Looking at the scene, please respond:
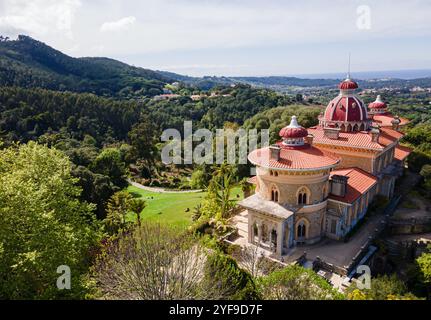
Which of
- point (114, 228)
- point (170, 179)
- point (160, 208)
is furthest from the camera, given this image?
point (170, 179)

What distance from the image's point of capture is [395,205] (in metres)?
36.5

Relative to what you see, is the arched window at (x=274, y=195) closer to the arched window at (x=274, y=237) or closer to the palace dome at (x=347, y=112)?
the arched window at (x=274, y=237)

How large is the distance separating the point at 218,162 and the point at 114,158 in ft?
61.9

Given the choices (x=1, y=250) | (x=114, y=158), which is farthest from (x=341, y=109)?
(x=114, y=158)

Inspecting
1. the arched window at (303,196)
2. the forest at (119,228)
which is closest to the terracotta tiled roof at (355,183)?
the arched window at (303,196)

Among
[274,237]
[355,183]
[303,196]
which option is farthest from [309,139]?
[274,237]

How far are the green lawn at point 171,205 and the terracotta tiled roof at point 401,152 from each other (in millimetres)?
20893

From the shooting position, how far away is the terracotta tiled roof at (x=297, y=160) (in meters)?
27.2

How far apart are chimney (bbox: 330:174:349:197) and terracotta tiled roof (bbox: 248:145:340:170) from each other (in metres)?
2.02

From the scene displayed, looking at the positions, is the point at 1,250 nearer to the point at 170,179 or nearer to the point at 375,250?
the point at 375,250

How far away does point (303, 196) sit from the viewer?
93.2 ft

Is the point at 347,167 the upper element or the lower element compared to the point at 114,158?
upper

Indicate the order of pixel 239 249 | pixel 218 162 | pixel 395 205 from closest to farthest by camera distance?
pixel 239 249
pixel 395 205
pixel 218 162

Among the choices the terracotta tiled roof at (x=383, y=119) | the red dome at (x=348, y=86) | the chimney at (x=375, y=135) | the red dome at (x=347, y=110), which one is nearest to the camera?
the chimney at (x=375, y=135)
